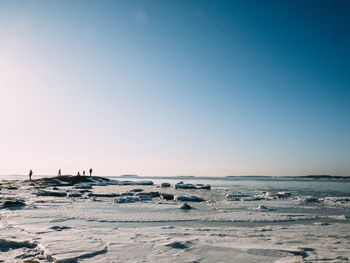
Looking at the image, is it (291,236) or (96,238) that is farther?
(291,236)

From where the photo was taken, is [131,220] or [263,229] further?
[131,220]

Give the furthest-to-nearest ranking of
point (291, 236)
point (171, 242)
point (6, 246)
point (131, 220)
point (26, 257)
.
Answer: point (131, 220) → point (291, 236) → point (171, 242) → point (6, 246) → point (26, 257)

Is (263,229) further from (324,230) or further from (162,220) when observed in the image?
(162,220)

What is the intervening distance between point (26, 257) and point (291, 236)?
6.87 m

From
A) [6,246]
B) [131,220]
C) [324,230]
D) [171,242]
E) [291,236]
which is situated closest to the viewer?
[6,246]

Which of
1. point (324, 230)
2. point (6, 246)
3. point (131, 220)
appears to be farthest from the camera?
point (131, 220)

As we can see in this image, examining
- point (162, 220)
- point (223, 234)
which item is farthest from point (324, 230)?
point (162, 220)

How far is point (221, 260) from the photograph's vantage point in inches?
186

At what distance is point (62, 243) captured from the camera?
5613 millimetres

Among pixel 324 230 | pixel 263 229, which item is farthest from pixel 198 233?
pixel 324 230

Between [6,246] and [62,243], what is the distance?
1.16 m

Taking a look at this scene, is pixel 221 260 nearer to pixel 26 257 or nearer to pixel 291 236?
pixel 291 236

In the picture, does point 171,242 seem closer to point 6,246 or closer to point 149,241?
point 149,241

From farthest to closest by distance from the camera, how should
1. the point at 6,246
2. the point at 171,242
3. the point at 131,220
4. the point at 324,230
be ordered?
1. the point at 131,220
2. the point at 324,230
3. the point at 171,242
4. the point at 6,246
